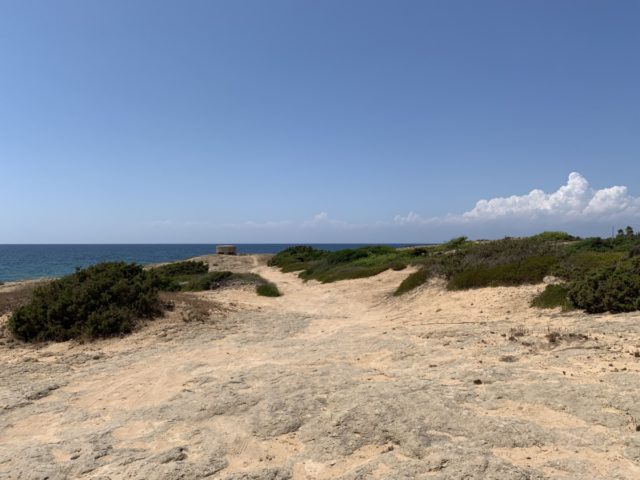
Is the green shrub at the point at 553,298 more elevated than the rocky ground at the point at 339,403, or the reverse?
the green shrub at the point at 553,298

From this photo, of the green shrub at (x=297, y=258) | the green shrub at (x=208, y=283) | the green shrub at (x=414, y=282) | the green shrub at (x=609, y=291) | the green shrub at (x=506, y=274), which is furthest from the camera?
the green shrub at (x=297, y=258)

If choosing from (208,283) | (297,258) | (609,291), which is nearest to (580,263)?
(609,291)

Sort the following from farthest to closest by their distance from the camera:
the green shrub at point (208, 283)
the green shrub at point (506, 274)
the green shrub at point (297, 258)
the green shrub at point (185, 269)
Answer: the green shrub at point (297, 258) < the green shrub at point (185, 269) < the green shrub at point (208, 283) < the green shrub at point (506, 274)

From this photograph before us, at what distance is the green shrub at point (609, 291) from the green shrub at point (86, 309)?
15.0 metres

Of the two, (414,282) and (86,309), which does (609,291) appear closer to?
(414,282)

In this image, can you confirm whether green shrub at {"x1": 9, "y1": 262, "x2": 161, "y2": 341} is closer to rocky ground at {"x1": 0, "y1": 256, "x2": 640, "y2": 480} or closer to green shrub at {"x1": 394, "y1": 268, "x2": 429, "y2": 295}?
rocky ground at {"x1": 0, "y1": 256, "x2": 640, "y2": 480}

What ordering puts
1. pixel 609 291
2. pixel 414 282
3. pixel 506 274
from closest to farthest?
1. pixel 609 291
2. pixel 506 274
3. pixel 414 282

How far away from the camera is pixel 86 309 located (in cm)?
1557

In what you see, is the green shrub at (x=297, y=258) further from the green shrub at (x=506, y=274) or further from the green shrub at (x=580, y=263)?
the green shrub at (x=580, y=263)

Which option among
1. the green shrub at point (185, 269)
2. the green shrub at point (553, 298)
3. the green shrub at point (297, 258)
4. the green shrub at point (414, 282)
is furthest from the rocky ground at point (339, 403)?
the green shrub at point (297, 258)

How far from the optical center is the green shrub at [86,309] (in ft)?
47.6

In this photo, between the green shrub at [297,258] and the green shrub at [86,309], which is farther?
the green shrub at [297,258]

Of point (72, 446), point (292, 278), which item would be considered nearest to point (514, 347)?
point (72, 446)

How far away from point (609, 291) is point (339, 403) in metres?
10.5
